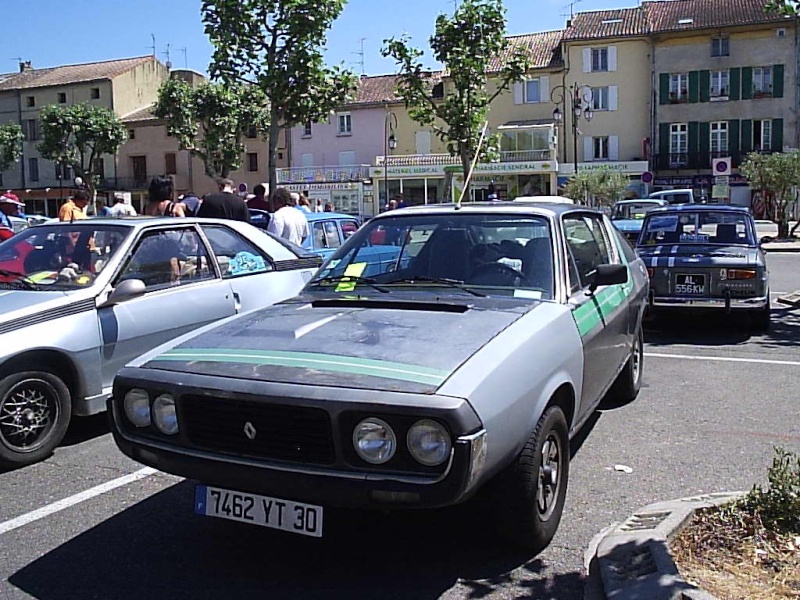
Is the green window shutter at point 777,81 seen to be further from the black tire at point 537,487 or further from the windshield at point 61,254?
the black tire at point 537,487

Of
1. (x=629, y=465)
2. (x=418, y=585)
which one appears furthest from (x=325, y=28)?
(x=418, y=585)

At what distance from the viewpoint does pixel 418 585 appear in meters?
3.64

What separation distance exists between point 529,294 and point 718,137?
49.4 metres

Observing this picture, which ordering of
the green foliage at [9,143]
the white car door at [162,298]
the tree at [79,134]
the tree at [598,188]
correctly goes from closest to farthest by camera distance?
1. the white car door at [162,298]
2. the tree at [598,188]
3. the tree at [79,134]
4. the green foliage at [9,143]

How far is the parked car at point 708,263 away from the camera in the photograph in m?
9.52

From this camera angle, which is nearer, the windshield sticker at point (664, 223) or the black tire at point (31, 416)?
the black tire at point (31, 416)

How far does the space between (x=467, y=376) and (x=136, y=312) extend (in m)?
3.43

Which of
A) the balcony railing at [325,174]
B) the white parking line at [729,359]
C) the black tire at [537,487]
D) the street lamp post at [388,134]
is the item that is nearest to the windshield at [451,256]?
the black tire at [537,487]

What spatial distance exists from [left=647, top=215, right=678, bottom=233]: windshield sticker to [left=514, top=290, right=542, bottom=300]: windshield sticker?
6.74 meters

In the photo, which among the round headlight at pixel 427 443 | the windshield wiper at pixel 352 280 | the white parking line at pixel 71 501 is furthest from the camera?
the windshield wiper at pixel 352 280

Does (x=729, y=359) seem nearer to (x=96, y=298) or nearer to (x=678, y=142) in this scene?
(x=96, y=298)

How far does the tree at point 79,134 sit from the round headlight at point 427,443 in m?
54.7

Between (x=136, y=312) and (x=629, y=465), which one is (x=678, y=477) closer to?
(x=629, y=465)

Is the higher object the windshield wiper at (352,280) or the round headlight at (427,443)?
the windshield wiper at (352,280)
